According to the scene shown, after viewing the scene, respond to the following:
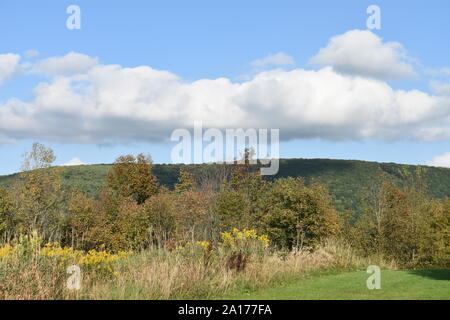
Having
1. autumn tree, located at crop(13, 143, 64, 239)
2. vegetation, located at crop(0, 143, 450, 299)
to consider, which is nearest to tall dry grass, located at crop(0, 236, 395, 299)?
vegetation, located at crop(0, 143, 450, 299)

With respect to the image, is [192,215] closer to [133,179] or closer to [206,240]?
[133,179]

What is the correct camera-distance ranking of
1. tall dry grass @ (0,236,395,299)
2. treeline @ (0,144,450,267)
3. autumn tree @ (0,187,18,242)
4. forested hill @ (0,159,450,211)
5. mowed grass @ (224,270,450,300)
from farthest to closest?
forested hill @ (0,159,450,211)
autumn tree @ (0,187,18,242)
treeline @ (0,144,450,267)
mowed grass @ (224,270,450,300)
tall dry grass @ (0,236,395,299)

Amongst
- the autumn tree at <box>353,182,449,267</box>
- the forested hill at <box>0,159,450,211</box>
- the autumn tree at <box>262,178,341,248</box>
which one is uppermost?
the forested hill at <box>0,159,450,211</box>

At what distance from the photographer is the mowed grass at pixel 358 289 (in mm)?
10234

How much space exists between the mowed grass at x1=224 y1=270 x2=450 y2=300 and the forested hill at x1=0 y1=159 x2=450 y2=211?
55463mm

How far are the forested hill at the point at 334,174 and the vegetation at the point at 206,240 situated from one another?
28.3m

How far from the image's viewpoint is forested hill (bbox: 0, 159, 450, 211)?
7519 centimetres

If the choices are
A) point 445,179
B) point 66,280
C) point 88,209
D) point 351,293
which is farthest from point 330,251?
point 445,179

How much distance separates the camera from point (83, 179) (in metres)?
93.9

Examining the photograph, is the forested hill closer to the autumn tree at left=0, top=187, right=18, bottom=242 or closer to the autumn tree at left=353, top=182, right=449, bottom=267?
the autumn tree at left=353, top=182, right=449, bottom=267

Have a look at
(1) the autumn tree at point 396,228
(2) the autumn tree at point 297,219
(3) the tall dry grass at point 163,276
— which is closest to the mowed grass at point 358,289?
(3) the tall dry grass at point 163,276

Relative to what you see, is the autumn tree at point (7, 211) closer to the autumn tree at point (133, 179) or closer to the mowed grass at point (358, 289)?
the autumn tree at point (133, 179)
